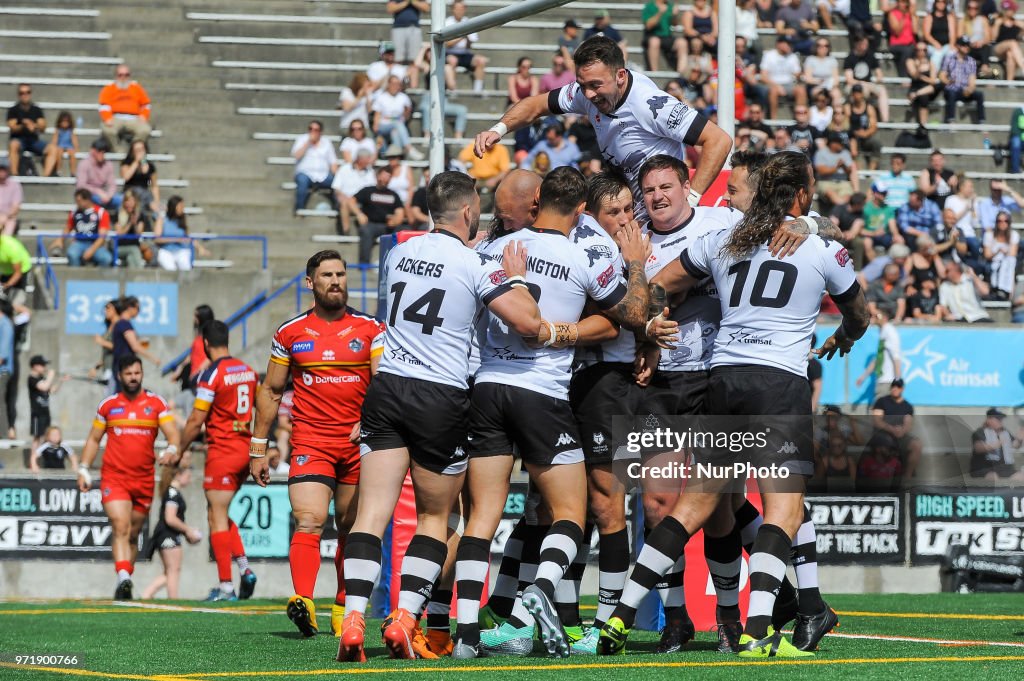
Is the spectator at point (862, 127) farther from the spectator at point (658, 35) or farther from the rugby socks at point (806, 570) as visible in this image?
the rugby socks at point (806, 570)

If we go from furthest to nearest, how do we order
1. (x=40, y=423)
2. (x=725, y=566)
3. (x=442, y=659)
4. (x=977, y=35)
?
(x=977, y=35) → (x=40, y=423) → (x=725, y=566) → (x=442, y=659)

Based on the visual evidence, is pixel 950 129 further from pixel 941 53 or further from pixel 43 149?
pixel 43 149

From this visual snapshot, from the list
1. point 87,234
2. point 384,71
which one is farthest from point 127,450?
point 384,71

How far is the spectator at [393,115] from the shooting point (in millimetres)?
23281

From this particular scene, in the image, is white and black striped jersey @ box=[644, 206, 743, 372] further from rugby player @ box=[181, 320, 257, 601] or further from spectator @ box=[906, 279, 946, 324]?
spectator @ box=[906, 279, 946, 324]

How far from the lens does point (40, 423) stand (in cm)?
1897

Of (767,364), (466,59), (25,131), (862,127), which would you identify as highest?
(466,59)

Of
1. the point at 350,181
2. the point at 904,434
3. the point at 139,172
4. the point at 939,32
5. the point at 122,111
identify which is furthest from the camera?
the point at 939,32

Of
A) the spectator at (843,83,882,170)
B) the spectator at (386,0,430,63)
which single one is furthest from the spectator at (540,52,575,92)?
the spectator at (843,83,882,170)

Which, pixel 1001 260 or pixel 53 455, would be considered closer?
pixel 53 455

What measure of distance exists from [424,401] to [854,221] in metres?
15.4

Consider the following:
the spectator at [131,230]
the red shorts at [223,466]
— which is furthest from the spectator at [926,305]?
the red shorts at [223,466]

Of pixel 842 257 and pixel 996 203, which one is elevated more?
pixel 996 203

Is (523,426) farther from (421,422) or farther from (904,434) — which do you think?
(904,434)
